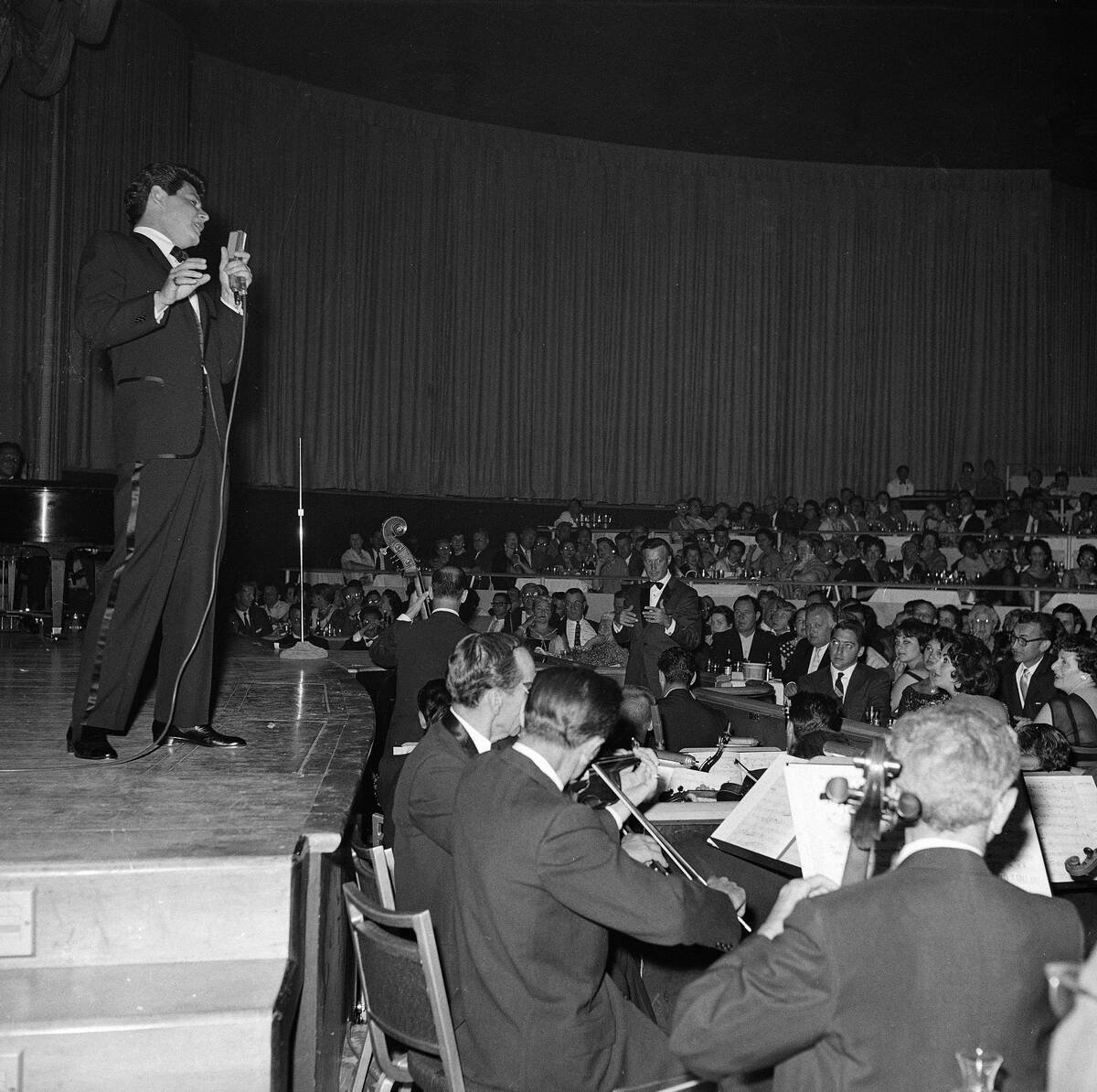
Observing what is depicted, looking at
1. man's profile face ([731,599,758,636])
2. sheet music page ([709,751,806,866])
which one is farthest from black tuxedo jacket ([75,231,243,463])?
man's profile face ([731,599,758,636])

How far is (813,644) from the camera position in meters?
7.30

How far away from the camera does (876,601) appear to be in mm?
9969

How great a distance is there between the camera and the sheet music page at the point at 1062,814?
8.45ft

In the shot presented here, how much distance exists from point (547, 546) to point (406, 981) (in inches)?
400

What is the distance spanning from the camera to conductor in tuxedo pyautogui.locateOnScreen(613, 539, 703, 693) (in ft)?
21.2

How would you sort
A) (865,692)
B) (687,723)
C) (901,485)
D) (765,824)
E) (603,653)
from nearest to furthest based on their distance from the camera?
(765,824)
(687,723)
(865,692)
(603,653)
(901,485)

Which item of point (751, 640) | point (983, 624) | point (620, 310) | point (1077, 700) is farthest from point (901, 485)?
point (1077, 700)

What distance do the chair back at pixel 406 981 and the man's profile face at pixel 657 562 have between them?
461 cm

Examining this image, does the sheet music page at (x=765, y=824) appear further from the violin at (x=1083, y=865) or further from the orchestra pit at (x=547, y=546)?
the violin at (x=1083, y=865)

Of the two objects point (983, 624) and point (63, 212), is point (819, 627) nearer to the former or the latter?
point (983, 624)

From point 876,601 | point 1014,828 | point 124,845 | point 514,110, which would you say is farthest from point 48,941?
point 514,110

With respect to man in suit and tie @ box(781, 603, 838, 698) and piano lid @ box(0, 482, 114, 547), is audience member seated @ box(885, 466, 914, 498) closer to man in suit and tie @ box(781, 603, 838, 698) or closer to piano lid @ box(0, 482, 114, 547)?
man in suit and tie @ box(781, 603, 838, 698)

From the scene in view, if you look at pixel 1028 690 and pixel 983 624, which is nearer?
pixel 1028 690

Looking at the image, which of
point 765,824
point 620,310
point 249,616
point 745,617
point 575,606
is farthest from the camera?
point 620,310
